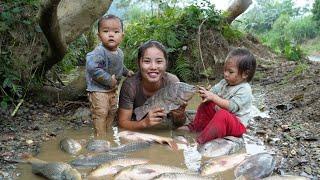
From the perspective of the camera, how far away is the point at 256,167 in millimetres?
3945

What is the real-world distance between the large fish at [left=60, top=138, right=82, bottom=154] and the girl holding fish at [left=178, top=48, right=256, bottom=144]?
1.46 meters

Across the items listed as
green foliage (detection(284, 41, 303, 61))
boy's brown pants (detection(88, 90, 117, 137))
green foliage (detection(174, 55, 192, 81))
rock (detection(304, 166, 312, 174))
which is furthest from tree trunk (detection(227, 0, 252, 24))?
rock (detection(304, 166, 312, 174))

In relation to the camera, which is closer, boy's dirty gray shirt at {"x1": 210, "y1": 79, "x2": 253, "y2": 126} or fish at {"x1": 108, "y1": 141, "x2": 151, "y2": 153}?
fish at {"x1": 108, "y1": 141, "x2": 151, "y2": 153}

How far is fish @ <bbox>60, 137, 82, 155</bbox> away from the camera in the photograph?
4.85 meters

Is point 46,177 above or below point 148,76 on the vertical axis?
below

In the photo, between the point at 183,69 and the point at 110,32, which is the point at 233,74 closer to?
the point at 110,32

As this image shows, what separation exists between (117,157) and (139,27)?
24.4 ft

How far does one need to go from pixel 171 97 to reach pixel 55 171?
2.00 meters

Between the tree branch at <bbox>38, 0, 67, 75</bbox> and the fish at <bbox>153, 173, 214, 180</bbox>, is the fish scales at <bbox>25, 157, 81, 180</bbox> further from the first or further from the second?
the tree branch at <bbox>38, 0, 67, 75</bbox>

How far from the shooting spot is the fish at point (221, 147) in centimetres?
469

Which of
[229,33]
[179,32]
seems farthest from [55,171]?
[229,33]

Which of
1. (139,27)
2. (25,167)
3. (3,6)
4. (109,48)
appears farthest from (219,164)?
(139,27)

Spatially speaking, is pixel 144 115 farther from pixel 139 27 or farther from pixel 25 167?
pixel 139 27

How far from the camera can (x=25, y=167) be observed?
4.30 m
